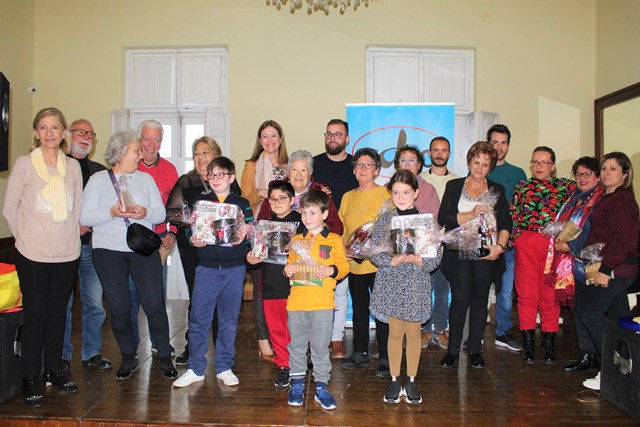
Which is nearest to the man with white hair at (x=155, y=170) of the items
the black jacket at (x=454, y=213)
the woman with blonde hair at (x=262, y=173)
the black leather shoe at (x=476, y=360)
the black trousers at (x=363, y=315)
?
the woman with blonde hair at (x=262, y=173)

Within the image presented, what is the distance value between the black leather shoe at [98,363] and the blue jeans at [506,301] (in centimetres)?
304

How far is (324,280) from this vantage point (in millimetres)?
3068

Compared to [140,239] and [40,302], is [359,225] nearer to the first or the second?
[140,239]

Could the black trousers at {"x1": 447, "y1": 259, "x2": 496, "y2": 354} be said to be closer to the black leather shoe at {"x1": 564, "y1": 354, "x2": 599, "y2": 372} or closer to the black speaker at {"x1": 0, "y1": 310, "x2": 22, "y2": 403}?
the black leather shoe at {"x1": 564, "y1": 354, "x2": 599, "y2": 372}

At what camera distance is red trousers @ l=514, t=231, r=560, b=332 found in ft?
13.0

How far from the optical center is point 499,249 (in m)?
3.62

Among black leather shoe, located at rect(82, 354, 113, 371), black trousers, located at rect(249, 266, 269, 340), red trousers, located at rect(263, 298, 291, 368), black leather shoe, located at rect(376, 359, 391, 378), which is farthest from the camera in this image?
black trousers, located at rect(249, 266, 269, 340)

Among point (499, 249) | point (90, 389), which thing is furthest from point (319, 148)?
point (90, 389)

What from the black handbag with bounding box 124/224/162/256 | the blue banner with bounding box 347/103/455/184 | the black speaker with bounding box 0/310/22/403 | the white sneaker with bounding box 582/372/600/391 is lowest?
the white sneaker with bounding box 582/372/600/391

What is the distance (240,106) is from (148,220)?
3733mm

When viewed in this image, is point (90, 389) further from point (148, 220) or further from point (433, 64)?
point (433, 64)

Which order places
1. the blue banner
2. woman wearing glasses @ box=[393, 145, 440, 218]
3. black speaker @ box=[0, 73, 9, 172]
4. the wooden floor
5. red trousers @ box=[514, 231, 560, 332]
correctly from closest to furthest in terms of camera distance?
1. the wooden floor
2. black speaker @ box=[0, 73, 9, 172]
3. woman wearing glasses @ box=[393, 145, 440, 218]
4. red trousers @ box=[514, 231, 560, 332]
5. the blue banner

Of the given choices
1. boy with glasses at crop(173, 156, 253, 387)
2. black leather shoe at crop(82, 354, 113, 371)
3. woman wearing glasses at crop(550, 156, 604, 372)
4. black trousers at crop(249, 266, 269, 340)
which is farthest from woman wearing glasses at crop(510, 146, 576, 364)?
black leather shoe at crop(82, 354, 113, 371)

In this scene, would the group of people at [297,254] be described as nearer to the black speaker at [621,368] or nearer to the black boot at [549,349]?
the black boot at [549,349]
